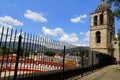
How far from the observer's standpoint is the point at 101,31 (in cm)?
5031

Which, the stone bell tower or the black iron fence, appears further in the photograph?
the stone bell tower

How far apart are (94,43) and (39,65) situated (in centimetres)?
4364

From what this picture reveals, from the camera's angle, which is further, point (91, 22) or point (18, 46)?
point (91, 22)

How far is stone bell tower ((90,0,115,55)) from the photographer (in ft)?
160

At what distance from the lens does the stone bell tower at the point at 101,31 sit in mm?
48781

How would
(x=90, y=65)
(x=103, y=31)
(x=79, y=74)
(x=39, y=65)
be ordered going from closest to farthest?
(x=39, y=65) → (x=79, y=74) → (x=90, y=65) → (x=103, y=31)

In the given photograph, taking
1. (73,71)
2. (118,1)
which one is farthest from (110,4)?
(73,71)

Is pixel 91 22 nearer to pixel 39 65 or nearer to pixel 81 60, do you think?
pixel 81 60

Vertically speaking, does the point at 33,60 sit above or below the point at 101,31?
below

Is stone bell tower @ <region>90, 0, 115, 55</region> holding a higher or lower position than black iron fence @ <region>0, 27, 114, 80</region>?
higher

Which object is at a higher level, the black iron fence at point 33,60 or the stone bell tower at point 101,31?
the stone bell tower at point 101,31

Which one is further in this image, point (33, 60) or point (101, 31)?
point (101, 31)

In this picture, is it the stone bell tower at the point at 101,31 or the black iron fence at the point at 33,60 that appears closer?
the black iron fence at the point at 33,60

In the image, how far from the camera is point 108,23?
5047cm
